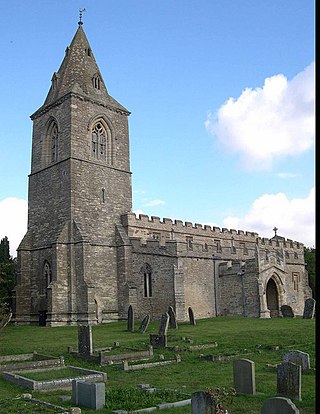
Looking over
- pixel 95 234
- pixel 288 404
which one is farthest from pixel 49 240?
pixel 288 404

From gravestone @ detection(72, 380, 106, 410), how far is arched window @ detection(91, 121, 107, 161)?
86.3ft

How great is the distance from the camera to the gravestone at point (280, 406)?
6637mm

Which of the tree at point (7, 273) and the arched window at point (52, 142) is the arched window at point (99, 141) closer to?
the arched window at point (52, 142)

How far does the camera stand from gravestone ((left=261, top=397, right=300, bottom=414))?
261 inches

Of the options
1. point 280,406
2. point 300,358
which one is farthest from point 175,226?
point 280,406

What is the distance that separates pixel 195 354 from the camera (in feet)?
53.0

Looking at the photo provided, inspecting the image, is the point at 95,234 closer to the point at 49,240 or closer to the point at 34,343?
the point at 49,240

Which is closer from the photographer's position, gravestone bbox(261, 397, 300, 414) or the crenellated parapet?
gravestone bbox(261, 397, 300, 414)

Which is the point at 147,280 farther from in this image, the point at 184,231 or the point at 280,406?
the point at 280,406

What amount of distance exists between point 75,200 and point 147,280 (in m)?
7.40

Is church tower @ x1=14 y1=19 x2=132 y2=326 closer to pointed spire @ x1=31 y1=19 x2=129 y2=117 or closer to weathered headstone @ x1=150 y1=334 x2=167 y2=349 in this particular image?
pointed spire @ x1=31 y1=19 x2=129 y2=117

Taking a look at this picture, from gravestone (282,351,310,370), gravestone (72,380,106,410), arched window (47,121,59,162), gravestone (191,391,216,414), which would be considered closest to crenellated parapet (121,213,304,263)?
arched window (47,121,59,162)

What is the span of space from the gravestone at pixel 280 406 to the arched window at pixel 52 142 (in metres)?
30.3

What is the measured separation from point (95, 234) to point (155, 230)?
698 centimetres
